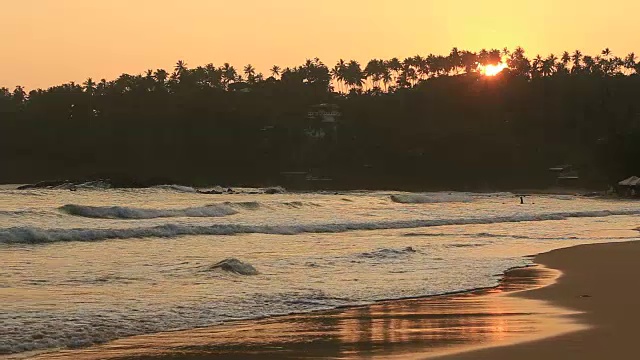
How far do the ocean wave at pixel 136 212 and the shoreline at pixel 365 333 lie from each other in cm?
2686

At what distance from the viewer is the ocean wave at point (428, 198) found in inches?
2430

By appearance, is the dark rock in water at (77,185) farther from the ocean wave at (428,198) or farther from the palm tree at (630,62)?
the palm tree at (630,62)

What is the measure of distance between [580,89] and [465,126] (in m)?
18.1

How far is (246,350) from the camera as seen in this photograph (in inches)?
386

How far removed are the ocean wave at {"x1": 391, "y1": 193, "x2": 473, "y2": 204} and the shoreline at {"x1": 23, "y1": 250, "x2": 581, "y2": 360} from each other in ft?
155

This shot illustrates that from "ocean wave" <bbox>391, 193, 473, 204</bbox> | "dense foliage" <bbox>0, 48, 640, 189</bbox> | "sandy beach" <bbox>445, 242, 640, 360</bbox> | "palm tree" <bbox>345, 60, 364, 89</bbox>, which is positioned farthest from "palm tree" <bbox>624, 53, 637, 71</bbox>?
"sandy beach" <bbox>445, 242, 640, 360</bbox>

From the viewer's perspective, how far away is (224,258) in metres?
20.1

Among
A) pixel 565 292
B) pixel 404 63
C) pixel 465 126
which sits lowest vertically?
pixel 565 292

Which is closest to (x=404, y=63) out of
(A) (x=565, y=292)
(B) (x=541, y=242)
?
(B) (x=541, y=242)

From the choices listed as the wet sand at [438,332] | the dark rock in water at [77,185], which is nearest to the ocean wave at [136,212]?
the wet sand at [438,332]

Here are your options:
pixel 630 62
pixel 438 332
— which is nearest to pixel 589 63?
pixel 630 62

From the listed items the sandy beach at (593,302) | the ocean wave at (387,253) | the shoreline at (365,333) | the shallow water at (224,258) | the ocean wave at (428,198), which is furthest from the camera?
the ocean wave at (428,198)

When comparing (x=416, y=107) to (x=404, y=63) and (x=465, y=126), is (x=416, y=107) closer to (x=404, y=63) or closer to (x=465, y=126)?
(x=465, y=126)

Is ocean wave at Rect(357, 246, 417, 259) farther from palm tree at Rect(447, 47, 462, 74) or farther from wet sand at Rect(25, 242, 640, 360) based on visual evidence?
palm tree at Rect(447, 47, 462, 74)
